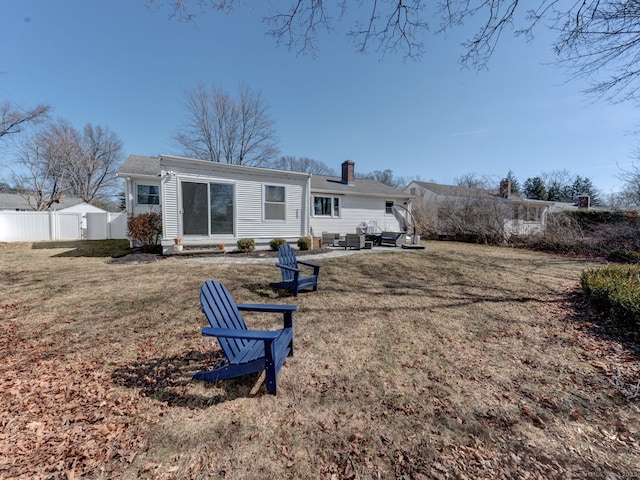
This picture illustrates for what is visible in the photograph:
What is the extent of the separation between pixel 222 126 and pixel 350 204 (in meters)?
15.0

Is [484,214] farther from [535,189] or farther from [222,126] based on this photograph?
[535,189]

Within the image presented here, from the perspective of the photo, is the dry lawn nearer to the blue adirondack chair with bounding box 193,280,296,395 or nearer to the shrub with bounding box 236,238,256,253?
the blue adirondack chair with bounding box 193,280,296,395

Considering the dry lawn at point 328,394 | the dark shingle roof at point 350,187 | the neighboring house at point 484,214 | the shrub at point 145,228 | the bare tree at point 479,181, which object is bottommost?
the dry lawn at point 328,394

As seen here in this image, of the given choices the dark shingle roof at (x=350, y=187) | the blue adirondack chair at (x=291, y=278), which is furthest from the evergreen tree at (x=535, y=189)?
the blue adirondack chair at (x=291, y=278)

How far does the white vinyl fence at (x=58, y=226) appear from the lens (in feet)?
49.6

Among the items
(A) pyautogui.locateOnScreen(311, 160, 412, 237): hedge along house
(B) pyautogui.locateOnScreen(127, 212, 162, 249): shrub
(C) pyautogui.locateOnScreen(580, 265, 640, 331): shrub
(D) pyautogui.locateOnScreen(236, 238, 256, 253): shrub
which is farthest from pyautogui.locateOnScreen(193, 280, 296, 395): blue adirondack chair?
(A) pyautogui.locateOnScreen(311, 160, 412, 237): hedge along house

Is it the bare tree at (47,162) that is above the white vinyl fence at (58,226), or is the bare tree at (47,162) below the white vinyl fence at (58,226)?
above

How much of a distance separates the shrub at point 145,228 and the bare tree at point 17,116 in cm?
1604

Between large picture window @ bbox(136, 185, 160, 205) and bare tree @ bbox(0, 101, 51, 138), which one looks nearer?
large picture window @ bbox(136, 185, 160, 205)

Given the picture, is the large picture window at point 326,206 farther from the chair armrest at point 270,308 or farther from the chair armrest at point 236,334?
the chair armrest at point 236,334

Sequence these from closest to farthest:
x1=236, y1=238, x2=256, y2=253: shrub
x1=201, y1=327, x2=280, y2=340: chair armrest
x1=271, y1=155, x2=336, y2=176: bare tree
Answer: x1=201, y1=327, x2=280, y2=340: chair armrest → x1=236, y1=238, x2=256, y2=253: shrub → x1=271, y1=155, x2=336, y2=176: bare tree

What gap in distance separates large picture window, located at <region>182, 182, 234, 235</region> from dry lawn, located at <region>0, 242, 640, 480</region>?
15.1 feet

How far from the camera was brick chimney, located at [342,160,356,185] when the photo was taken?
58.9ft

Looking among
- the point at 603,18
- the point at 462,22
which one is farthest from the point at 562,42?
the point at 462,22
